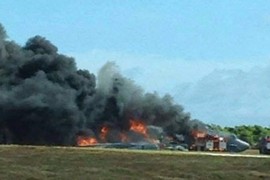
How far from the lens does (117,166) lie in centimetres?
1994

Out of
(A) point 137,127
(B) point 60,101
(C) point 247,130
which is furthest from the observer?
(C) point 247,130

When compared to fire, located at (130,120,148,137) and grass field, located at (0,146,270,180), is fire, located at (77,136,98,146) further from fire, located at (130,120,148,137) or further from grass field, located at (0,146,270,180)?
grass field, located at (0,146,270,180)

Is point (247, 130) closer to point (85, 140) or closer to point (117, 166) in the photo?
point (85, 140)

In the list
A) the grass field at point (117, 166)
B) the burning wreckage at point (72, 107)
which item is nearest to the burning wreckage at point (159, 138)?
the burning wreckage at point (72, 107)

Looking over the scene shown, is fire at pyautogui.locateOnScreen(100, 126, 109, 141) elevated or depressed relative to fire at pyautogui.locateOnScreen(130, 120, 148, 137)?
depressed

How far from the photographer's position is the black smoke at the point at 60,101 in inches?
2500

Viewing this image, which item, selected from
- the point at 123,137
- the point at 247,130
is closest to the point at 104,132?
the point at 123,137

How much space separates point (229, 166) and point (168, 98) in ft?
181

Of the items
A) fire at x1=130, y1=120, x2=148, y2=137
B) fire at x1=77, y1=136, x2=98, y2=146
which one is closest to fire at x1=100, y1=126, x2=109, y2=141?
fire at x1=77, y1=136, x2=98, y2=146

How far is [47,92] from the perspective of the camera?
65062 mm

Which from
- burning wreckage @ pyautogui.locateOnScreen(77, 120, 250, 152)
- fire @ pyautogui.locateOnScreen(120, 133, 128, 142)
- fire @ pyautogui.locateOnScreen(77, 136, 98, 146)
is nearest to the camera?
burning wreckage @ pyautogui.locateOnScreen(77, 120, 250, 152)

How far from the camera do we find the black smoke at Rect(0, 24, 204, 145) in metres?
→ 63.5

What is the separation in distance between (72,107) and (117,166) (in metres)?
45.3

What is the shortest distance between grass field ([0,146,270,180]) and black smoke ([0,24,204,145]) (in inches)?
1555
